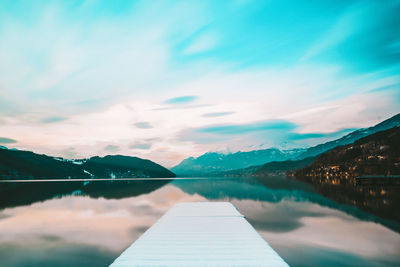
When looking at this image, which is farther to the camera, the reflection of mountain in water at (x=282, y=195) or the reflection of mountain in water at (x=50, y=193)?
the reflection of mountain in water at (x=50, y=193)

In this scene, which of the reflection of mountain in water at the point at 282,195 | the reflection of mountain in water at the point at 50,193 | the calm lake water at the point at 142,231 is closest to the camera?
the calm lake water at the point at 142,231

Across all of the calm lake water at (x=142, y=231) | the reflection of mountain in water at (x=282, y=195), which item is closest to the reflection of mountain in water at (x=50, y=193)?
the reflection of mountain in water at (x=282, y=195)

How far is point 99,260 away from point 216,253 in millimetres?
6806

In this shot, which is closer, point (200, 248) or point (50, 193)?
Answer: point (200, 248)

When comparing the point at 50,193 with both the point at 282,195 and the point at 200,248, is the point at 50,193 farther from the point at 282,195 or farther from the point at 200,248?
the point at 200,248

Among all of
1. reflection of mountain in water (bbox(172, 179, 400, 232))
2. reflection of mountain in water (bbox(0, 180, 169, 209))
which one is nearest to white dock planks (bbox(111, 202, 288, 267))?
reflection of mountain in water (bbox(172, 179, 400, 232))

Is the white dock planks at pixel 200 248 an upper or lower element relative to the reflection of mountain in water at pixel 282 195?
upper

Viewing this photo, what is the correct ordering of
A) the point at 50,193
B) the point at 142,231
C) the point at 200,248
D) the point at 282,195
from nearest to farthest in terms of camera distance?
the point at 200,248 < the point at 142,231 < the point at 282,195 < the point at 50,193

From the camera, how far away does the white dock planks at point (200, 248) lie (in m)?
10.7

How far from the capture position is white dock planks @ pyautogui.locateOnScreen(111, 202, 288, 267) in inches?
422

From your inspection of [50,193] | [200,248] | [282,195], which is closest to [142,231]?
[200,248]

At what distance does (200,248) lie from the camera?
42.0 feet

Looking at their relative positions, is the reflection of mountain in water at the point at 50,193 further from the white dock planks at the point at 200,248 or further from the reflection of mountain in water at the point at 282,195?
the white dock planks at the point at 200,248

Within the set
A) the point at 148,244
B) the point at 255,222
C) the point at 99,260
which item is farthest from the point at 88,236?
the point at 255,222
